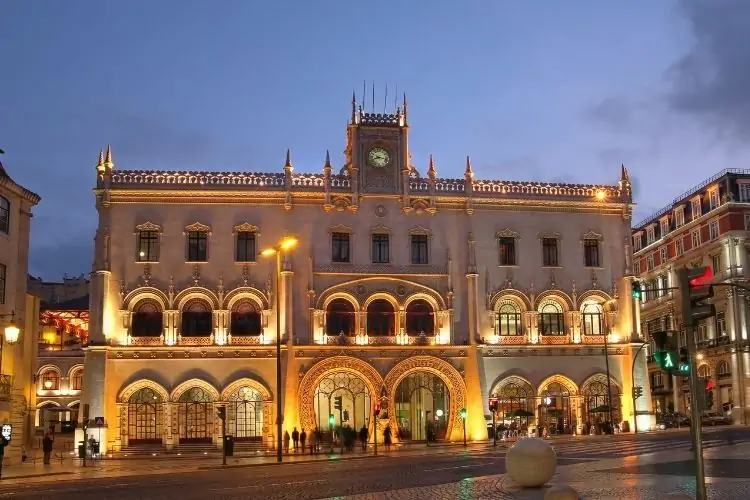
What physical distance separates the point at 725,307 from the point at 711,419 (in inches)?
374

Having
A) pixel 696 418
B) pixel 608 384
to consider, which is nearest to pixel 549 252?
pixel 608 384

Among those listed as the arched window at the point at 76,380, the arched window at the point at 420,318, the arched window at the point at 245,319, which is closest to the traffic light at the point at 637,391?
the arched window at the point at 420,318

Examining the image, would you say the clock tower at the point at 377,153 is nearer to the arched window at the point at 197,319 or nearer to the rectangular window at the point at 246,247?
the rectangular window at the point at 246,247

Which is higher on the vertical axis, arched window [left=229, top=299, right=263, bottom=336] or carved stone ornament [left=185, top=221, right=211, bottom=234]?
carved stone ornament [left=185, top=221, right=211, bottom=234]

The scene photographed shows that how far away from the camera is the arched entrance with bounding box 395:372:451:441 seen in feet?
180

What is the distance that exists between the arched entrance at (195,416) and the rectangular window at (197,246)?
7.45 metres

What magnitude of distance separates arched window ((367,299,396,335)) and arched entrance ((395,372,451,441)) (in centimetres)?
304

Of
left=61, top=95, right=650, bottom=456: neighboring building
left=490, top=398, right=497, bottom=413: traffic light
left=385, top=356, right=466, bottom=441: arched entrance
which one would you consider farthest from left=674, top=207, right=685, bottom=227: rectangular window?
left=490, top=398, right=497, bottom=413: traffic light

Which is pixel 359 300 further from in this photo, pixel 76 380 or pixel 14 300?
pixel 76 380

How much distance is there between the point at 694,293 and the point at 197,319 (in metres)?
43.3

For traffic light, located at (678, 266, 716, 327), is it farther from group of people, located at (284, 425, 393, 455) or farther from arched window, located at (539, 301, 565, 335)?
arched window, located at (539, 301, 565, 335)

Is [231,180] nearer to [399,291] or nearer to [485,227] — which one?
[399,291]

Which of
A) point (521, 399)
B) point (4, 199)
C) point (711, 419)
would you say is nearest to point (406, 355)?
point (521, 399)

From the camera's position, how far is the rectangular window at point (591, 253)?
5859 cm
